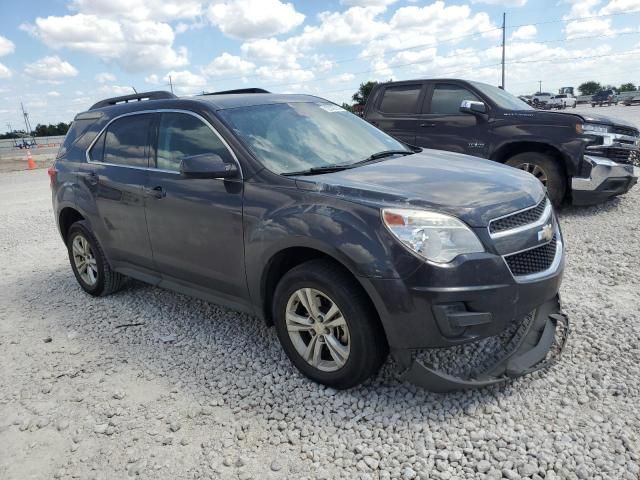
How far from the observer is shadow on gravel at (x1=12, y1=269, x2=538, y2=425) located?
9.82 ft

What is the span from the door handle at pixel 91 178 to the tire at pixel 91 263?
44cm

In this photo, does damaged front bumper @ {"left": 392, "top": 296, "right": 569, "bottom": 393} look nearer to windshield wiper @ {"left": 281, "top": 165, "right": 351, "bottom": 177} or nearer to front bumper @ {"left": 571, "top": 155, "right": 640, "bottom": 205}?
windshield wiper @ {"left": 281, "top": 165, "right": 351, "bottom": 177}

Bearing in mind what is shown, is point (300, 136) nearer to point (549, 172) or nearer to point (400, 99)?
point (549, 172)

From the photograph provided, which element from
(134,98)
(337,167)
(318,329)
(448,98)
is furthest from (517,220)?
(448,98)

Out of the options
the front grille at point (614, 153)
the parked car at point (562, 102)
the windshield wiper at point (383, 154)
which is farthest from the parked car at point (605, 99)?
the windshield wiper at point (383, 154)

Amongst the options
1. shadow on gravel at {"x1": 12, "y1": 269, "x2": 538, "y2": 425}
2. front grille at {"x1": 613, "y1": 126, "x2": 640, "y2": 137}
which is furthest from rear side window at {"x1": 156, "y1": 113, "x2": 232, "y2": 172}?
front grille at {"x1": 613, "y1": 126, "x2": 640, "y2": 137}

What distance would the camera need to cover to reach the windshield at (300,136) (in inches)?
136

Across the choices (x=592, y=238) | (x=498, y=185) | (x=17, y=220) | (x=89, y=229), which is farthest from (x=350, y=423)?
(x=17, y=220)

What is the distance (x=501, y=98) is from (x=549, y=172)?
57.3 inches

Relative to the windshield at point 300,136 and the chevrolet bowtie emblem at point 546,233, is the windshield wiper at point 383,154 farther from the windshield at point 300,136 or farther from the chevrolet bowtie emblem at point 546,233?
the chevrolet bowtie emblem at point 546,233

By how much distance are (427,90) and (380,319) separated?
6040 millimetres

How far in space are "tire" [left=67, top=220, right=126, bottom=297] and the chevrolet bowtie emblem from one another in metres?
3.77

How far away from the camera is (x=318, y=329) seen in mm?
3078

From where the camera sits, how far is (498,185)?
309 cm
